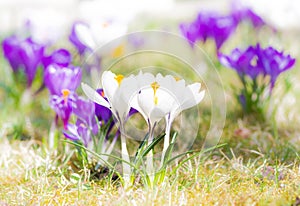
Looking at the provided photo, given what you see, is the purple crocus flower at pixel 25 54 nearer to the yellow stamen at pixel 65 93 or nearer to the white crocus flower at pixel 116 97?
the yellow stamen at pixel 65 93

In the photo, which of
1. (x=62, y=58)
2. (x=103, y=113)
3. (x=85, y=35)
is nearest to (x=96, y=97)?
(x=103, y=113)

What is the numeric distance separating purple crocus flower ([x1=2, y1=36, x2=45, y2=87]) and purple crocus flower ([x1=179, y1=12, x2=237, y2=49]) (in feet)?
2.25

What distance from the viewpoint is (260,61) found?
2.06 meters

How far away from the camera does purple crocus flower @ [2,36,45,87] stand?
223cm

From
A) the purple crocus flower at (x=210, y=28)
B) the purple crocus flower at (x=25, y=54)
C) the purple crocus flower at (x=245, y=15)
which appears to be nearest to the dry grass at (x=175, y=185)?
the purple crocus flower at (x=25, y=54)

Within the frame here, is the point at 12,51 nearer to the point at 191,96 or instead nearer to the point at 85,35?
the point at 85,35

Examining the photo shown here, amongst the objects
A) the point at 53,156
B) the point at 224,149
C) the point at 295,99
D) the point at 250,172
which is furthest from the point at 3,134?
the point at 295,99

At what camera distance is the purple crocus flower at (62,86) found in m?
1.87

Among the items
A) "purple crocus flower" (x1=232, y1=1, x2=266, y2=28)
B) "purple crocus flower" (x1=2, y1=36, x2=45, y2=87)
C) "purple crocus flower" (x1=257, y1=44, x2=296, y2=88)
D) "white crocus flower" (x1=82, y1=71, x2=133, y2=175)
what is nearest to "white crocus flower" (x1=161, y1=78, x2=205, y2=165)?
"white crocus flower" (x1=82, y1=71, x2=133, y2=175)

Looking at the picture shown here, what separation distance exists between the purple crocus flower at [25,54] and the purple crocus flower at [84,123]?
0.53 metres

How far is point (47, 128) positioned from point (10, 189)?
0.58 metres

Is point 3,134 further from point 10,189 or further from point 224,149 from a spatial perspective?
point 224,149

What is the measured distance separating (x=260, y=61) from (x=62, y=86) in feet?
2.38

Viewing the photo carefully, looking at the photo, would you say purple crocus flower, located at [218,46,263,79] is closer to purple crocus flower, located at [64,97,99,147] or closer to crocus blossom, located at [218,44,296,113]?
crocus blossom, located at [218,44,296,113]
